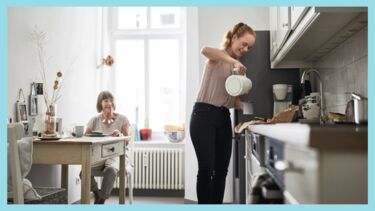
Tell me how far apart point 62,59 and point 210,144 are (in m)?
1.70

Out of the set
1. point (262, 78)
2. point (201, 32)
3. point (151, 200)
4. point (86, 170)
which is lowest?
point (151, 200)

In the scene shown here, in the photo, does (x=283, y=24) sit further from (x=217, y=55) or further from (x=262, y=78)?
(x=262, y=78)

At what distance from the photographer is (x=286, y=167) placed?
865 mm

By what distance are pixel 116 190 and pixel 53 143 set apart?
1.66 m

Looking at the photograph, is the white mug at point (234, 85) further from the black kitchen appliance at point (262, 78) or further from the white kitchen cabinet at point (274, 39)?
the black kitchen appliance at point (262, 78)

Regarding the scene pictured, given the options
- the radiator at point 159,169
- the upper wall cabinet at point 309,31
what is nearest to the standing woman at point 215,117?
the upper wall cabinet at point 309,31

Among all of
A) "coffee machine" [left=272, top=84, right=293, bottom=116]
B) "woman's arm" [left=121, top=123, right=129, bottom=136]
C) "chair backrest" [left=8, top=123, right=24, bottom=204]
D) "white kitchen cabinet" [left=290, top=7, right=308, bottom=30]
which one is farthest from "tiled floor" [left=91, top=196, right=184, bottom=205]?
"white kitchen cabinet" [left=290, top=7, right=308, bottom=30]

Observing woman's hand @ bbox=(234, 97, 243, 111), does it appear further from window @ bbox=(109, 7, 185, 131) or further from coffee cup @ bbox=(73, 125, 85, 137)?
window @ bbox=(109, 7, 185, 131)

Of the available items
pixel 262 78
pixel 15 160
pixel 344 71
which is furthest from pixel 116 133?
pixel 344 71

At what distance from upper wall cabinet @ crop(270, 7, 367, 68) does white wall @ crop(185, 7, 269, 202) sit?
72 cm

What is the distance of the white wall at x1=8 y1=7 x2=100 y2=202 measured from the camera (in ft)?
8.13

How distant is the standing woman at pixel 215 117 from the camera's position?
6.33ft

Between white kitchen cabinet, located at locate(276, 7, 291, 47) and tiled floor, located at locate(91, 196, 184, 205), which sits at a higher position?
white kitchen cabinet, located at locate(276, 7, 291, 47)

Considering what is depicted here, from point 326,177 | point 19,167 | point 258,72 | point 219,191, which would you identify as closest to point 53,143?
point 19,167
